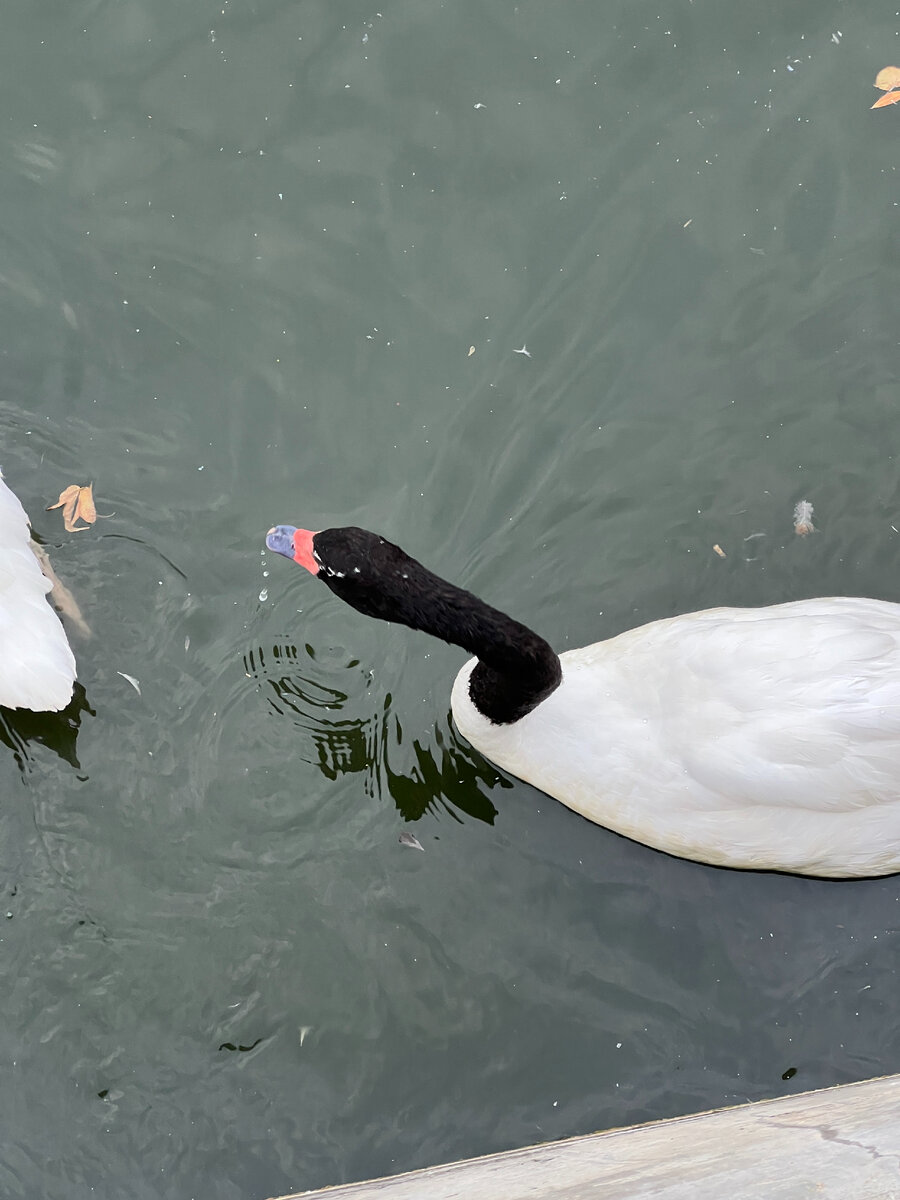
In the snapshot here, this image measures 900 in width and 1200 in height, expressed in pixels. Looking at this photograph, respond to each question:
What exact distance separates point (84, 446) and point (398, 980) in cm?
295

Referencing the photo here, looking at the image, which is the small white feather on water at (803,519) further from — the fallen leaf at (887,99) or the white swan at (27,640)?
the white swan at (27,640)

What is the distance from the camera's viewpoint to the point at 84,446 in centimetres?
522

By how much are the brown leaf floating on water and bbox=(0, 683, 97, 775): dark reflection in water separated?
2.73 feet

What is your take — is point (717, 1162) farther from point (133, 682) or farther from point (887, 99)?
point (887, 99)

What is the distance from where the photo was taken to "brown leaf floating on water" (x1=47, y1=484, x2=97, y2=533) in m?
5.16

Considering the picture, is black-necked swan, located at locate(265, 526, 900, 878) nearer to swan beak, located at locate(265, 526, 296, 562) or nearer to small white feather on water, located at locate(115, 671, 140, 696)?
swan beak, located at locate(265, 526, 296, 562)

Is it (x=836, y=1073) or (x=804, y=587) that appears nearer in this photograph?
(x=836, y=1073)

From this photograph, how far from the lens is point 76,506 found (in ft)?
17.0

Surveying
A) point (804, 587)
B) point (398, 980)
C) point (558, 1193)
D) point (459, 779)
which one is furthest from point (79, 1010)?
point (804, 587)

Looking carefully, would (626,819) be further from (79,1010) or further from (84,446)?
(84,446)

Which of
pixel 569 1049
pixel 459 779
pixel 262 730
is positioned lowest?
pixel 569 1049

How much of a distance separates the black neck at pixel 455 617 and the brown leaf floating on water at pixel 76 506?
1.89m

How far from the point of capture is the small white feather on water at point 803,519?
4.90m

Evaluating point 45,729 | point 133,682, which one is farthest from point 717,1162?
point 45,729
